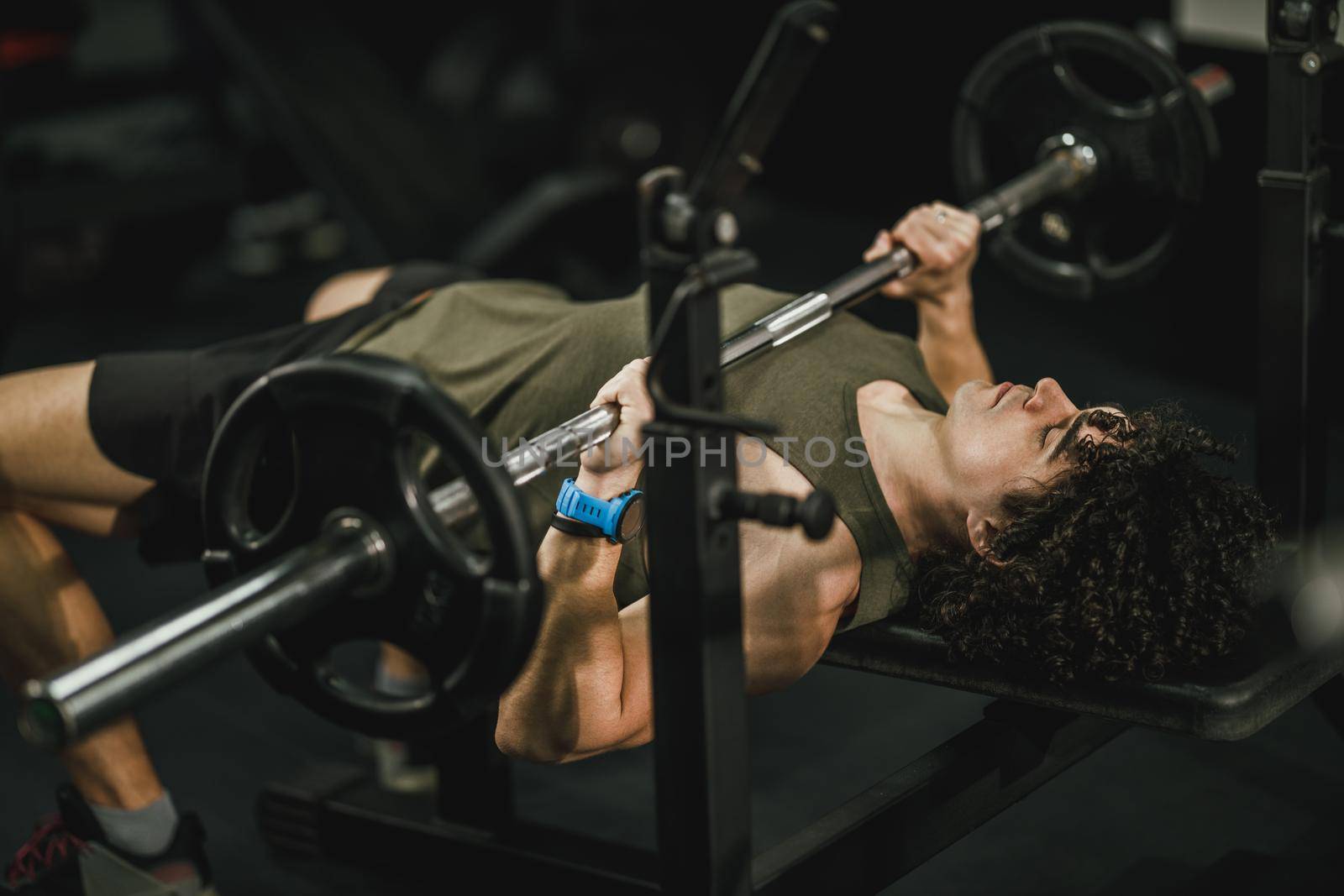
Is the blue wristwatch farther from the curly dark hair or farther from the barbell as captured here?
the curly dark hair

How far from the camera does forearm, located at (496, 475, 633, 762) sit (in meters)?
1.58

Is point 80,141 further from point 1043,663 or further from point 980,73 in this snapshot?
point 1043,663

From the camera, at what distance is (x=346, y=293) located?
238cm

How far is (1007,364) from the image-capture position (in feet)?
13.2

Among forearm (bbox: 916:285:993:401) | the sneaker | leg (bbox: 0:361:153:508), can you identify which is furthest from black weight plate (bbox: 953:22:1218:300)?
the sneaker

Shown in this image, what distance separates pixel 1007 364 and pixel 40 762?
2404 mm

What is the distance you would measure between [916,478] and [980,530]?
96mm

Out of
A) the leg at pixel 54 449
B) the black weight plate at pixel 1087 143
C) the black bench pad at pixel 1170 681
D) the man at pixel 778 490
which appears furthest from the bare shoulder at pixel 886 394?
the leg at pixel 54 449

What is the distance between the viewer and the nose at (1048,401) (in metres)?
1.79

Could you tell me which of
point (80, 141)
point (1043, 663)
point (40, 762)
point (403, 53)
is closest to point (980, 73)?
point (1043, 663)

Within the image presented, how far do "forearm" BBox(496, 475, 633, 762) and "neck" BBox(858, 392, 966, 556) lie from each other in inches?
15.2

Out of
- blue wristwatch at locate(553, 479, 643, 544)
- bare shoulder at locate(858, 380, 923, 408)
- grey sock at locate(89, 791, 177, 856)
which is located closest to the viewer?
blue wristwatch at locate(553, 479, 643, 544)

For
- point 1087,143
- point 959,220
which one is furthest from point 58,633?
point 1087,143

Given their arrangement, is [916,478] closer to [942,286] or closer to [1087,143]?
[942,286]
